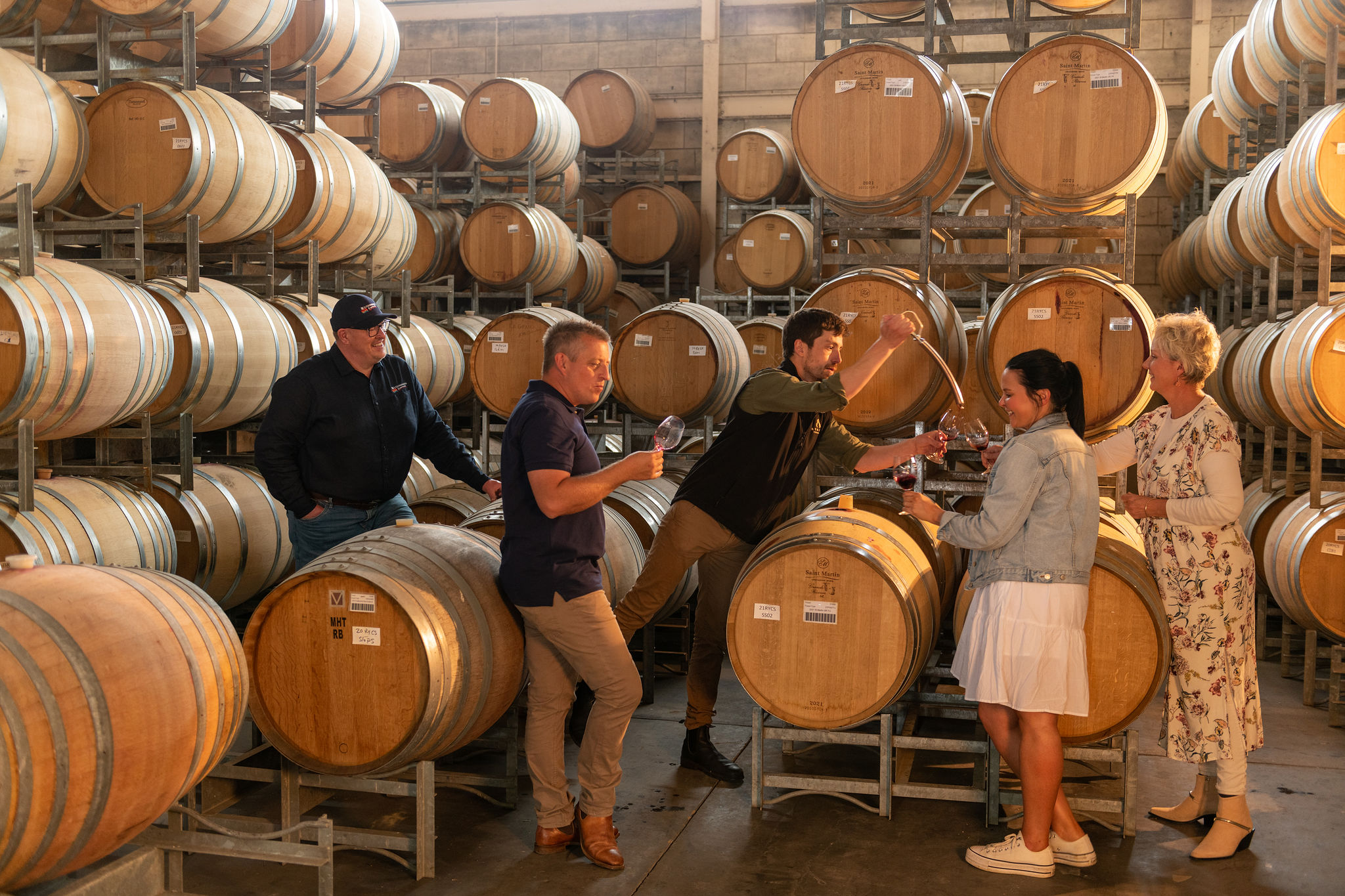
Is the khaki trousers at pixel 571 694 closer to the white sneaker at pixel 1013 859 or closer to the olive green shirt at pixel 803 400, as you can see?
the olive green shirt at pixel 803 400

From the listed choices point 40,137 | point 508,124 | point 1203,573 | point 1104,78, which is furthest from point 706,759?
point 508,124

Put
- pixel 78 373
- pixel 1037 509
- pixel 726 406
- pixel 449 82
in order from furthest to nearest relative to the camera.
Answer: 1. pixel 449 82
2. pixel 726 406
3. pixel 78 373
4. pixel 1037 509

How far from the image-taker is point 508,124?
9.80 meters

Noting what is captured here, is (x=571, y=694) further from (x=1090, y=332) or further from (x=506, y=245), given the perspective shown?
(x=506, y=245)

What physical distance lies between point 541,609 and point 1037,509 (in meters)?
1.64

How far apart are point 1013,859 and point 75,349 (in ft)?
13.1

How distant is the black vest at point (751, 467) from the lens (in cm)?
435

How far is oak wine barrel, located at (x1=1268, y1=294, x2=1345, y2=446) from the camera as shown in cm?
539

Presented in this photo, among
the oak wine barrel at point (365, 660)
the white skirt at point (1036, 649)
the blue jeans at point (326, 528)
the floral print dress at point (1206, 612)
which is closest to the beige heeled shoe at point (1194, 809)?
the floral print dress at point (1206, 612)

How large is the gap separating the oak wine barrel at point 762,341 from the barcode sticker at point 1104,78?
3229 mm

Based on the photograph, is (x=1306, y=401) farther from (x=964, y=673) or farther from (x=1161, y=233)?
(x=1161, y=233)

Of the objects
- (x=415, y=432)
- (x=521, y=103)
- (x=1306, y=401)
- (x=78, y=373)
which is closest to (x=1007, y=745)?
(x=415, y=432)

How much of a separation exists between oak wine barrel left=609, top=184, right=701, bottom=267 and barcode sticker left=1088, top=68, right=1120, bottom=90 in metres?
7.37

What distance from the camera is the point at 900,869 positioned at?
378 centimetres
